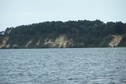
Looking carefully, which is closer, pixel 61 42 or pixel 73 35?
pixel 73 35

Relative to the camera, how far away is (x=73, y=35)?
173 metres

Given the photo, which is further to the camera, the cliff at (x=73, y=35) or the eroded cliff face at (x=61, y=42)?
the cliff at (x=73, y=35)

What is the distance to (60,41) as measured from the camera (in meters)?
174

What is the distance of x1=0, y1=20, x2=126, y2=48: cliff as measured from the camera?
517ft

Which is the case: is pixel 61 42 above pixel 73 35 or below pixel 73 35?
below

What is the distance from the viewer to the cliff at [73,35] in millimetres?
157625

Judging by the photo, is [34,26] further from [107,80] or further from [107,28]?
[107,80]

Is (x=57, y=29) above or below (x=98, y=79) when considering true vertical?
above

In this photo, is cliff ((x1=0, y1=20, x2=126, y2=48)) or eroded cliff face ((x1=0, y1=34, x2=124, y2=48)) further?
cliff ((x1=0, y1=20, x2=126, y2=48))

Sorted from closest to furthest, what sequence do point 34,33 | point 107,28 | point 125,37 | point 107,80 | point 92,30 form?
point 107,80, point 125,37, point 107,28, point 92,30, point 34,33

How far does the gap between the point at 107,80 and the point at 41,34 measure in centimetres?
15862

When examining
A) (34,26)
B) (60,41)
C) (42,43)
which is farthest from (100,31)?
(34,26)

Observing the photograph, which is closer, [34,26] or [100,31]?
[100,31]

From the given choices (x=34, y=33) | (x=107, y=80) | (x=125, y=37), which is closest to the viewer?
(x=107, y=80)
